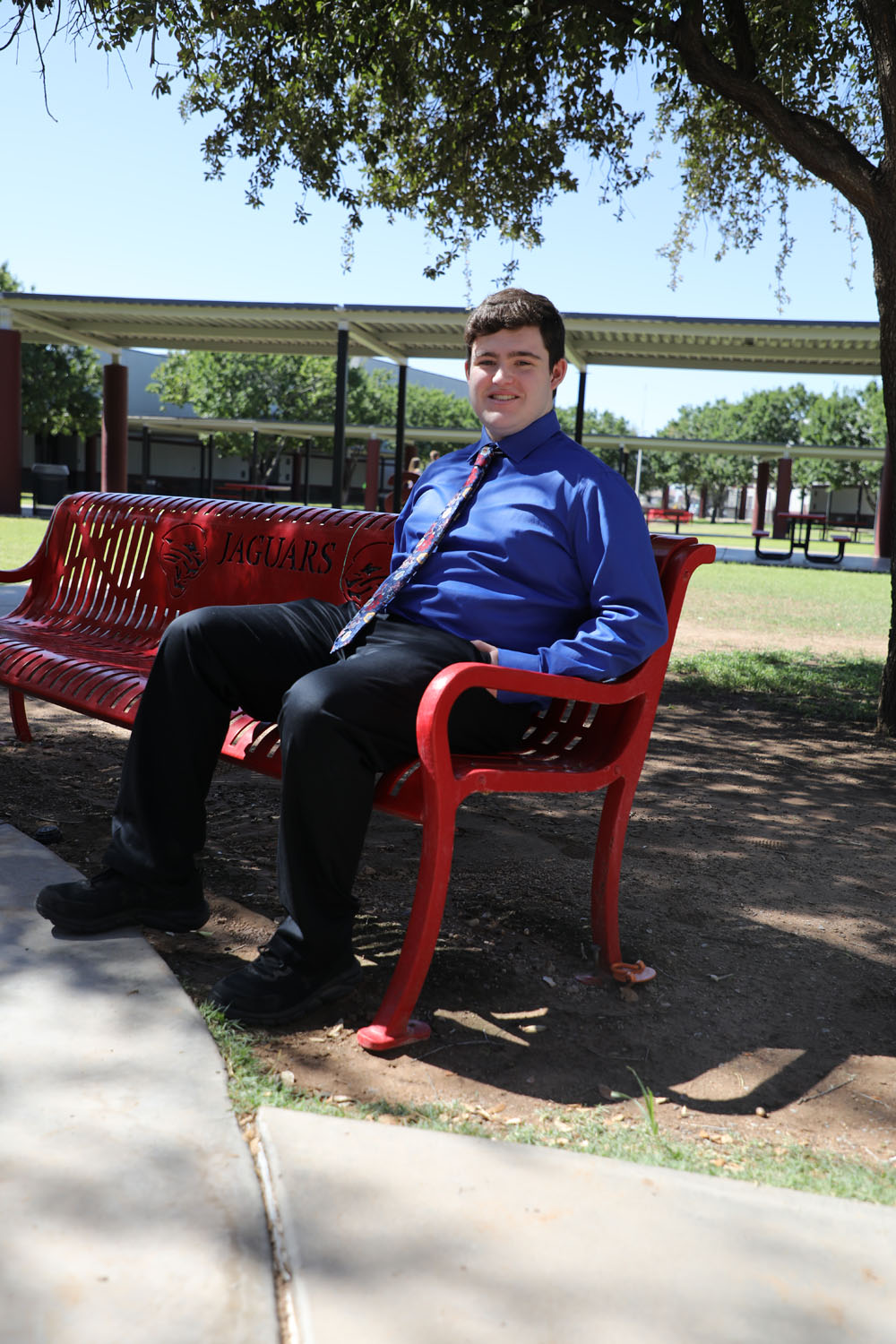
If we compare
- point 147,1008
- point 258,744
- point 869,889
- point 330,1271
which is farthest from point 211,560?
point 330,1271

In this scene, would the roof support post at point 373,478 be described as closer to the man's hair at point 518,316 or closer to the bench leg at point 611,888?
the man's hair at point 518,316

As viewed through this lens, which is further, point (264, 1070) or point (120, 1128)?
point (264, 1070)

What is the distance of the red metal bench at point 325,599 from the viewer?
2369 mm

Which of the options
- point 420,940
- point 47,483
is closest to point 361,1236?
point 420,940

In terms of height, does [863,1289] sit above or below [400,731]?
below

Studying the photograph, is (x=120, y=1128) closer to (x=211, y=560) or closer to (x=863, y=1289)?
(x=863, y=1289)

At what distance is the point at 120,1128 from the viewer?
1888mm

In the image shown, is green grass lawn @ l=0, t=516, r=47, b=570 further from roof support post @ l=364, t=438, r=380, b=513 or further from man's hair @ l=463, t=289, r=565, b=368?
roof support post @ l=364, t=438, r=380, b=513

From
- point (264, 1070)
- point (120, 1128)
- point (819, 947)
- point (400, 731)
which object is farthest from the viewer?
point (819, 947)

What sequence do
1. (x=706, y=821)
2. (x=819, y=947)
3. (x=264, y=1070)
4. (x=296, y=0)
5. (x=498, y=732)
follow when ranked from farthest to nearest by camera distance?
(x=296, y=0) → (x=706, y=821) → (x=819, y=947) → (x=498, y=732) → (x=264, y=1070)

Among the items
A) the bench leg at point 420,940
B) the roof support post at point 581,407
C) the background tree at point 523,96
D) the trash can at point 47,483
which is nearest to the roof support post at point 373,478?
the trash can at point 47,483

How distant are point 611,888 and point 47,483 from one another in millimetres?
24610

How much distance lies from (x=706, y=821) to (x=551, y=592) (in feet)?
6.51

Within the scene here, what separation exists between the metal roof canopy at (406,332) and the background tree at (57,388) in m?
15.4
